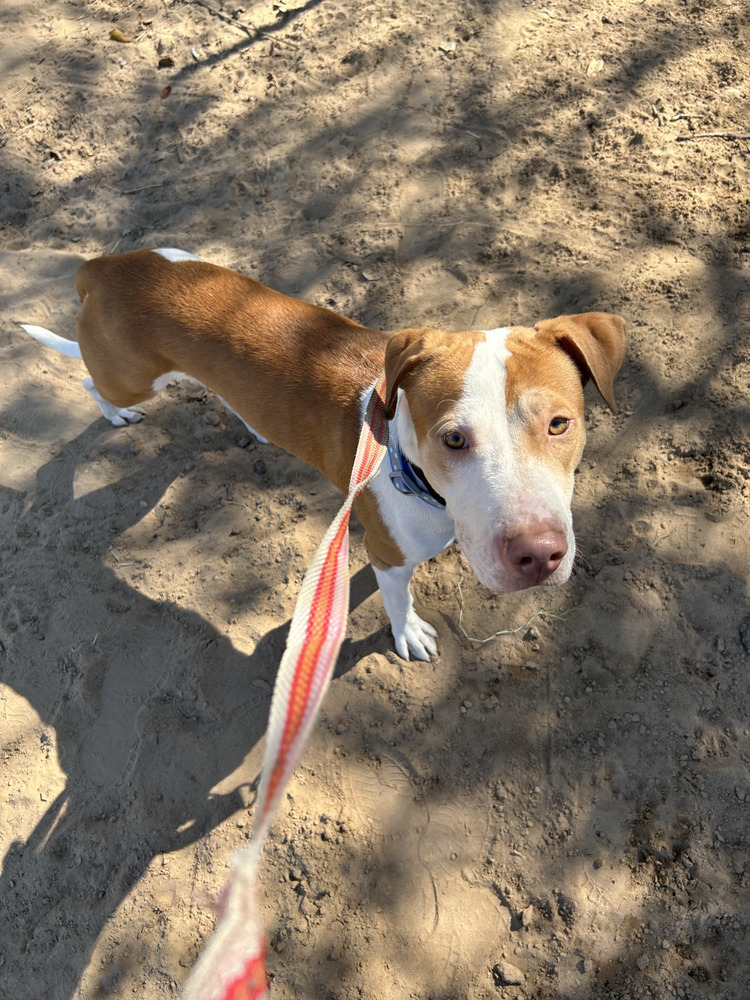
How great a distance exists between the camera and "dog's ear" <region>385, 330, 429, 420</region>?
7.60 ft

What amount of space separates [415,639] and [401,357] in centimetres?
165

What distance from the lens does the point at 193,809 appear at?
3.28 m

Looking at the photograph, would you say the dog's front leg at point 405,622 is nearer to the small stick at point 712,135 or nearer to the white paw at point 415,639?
the white paw at point 415,639

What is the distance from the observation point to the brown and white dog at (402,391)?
6.59 ft

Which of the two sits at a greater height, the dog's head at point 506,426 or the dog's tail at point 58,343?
the dog's head at point 506,426

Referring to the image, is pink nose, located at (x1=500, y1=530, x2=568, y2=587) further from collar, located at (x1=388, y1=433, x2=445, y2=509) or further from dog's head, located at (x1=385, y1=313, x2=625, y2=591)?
collar, located at (x1=388, y1=433, x2=445, y2=509)

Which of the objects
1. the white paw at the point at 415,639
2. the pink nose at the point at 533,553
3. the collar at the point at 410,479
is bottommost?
the white paw at the point at 415,639

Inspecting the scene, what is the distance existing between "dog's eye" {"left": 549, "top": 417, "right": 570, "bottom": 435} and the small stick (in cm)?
346

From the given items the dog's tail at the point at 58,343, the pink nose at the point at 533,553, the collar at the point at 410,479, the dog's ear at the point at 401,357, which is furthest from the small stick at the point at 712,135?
the dog's tail at the point at 58,343

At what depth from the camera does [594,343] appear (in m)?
2.36

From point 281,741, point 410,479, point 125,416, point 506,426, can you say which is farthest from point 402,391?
point 125,416

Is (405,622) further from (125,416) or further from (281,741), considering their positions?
(125,416)

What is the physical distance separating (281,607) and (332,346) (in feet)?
5.17

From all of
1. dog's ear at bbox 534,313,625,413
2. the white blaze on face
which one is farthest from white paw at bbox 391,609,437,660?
dog's ear at bbox 534,313,625,413
